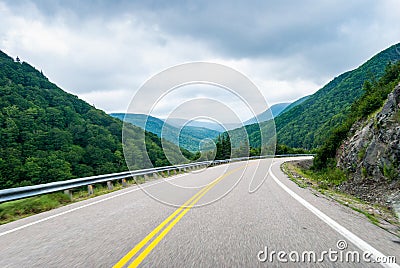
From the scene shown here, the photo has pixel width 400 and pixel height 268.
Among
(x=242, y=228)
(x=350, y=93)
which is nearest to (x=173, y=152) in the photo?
(x=242, y=228)

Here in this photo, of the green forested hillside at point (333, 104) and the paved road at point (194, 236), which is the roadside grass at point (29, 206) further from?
the green forested hillside at point (333, 104)

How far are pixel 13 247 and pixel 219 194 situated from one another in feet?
19.5

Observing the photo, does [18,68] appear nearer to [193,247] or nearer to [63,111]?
[63,111]

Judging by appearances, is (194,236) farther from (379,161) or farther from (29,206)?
(379,161)

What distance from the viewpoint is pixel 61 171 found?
123 feet

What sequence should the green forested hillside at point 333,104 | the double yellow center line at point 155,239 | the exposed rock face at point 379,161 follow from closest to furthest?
the double yellow center line at point 155,239 → the exposed rock face at point 379,161 → the green forested hillside at point 333,104

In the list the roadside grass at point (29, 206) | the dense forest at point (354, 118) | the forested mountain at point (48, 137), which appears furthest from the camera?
the forested mountain at point (48, 137)

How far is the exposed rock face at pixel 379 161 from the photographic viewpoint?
9.60 meters

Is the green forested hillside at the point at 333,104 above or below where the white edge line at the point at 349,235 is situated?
above

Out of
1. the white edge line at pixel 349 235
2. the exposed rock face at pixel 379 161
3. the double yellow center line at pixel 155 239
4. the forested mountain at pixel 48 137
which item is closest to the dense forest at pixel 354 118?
the exposed rock face at pixel 379 161

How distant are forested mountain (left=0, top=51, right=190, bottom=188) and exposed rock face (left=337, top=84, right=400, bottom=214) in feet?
52.2

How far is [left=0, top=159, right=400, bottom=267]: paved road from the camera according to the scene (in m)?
3.56

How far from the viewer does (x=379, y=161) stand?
1129 cm

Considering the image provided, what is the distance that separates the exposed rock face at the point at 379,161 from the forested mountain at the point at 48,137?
15902 millimetres
